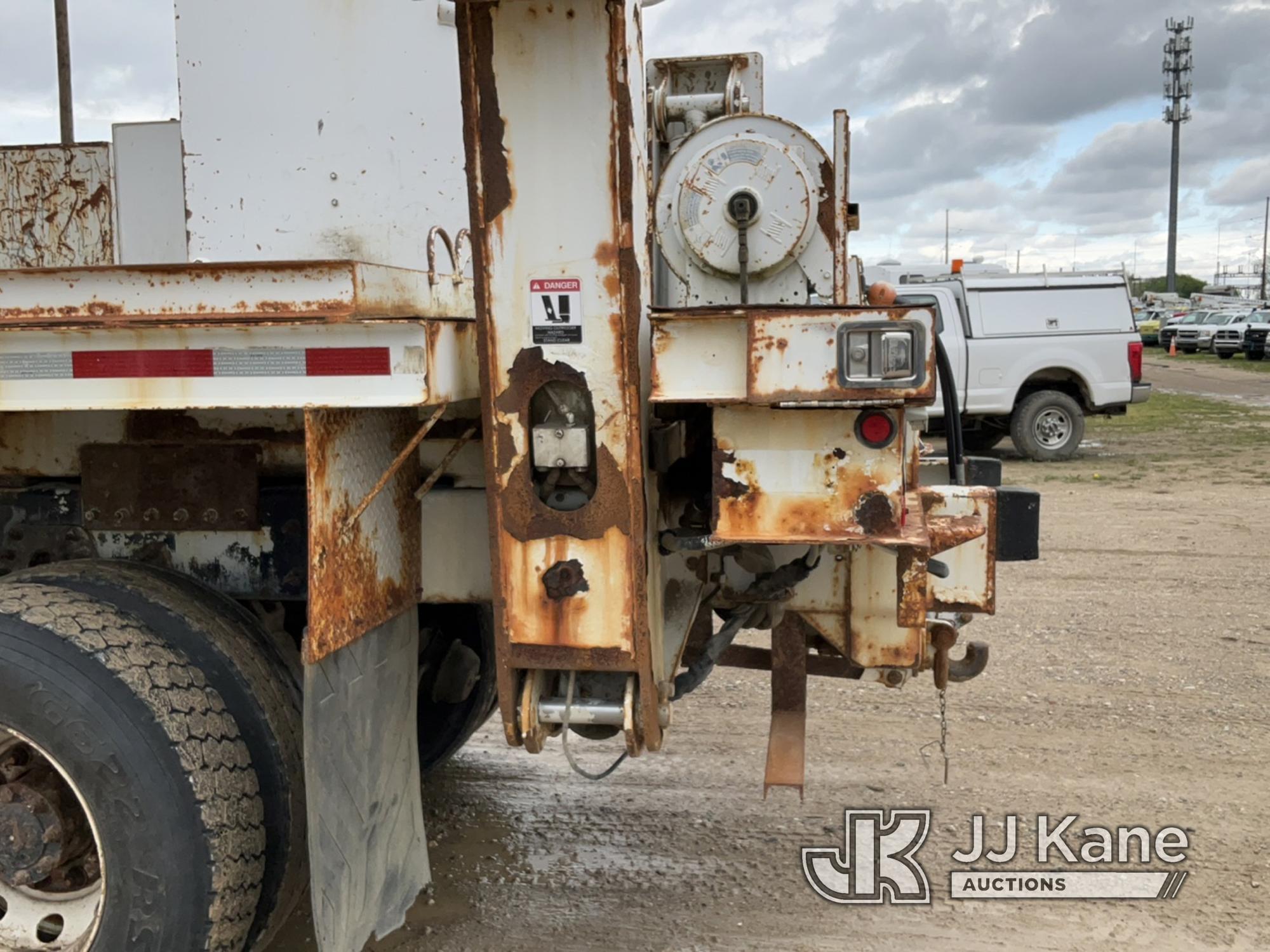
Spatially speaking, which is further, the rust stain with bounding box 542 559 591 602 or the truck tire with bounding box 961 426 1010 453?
the truck tire with bounding box 961 426 1010 453

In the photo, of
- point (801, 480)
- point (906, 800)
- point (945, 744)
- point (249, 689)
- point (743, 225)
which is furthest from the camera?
point (945, 744)

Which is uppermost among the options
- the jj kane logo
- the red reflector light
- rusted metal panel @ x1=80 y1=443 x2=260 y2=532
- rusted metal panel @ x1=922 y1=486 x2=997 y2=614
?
the red reflector light

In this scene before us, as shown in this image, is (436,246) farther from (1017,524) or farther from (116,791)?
(1017,524)

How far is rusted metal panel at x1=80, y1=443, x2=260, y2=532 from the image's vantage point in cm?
282

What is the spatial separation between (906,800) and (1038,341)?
9672 millimetres

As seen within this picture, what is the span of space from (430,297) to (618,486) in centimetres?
67

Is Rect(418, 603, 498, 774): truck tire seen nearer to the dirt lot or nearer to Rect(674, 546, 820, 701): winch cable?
the dirt lot

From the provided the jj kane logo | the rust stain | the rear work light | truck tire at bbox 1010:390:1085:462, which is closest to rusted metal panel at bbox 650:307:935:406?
the rust stain

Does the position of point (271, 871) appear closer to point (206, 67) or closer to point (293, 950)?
point (293, 950)

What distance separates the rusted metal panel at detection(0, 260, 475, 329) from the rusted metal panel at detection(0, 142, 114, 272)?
45.5 inches

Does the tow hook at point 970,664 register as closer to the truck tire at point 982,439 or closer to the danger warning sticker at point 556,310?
the danger warning sticker at point 556,310

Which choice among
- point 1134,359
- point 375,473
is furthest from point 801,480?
point 1134,359

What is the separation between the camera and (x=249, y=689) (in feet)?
8.66

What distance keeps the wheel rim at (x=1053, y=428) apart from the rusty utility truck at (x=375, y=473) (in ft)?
34.0
